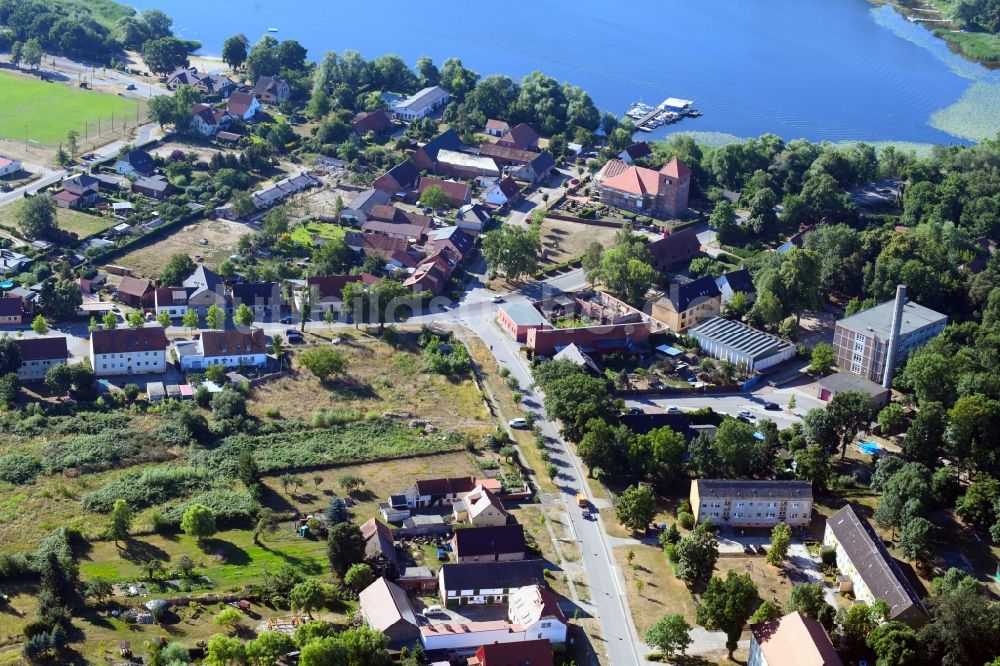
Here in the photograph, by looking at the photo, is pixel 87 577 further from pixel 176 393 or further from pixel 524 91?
pixel 524 91

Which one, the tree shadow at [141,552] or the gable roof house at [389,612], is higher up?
the gable roof house at [389,612]

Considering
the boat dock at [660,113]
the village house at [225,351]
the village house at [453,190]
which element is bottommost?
the village house at [225,351]

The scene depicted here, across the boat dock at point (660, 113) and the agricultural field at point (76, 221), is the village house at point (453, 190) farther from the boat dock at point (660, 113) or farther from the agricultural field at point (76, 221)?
the boat dock at point (660, 113)

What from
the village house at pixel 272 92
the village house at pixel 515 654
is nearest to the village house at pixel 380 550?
the village house at pixel 515 654

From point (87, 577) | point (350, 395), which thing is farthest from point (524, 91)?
point (87, 577)

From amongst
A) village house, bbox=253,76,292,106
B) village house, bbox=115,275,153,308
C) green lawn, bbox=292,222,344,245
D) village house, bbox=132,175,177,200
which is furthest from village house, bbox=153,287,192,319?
village house, bbox=253,76,292,106

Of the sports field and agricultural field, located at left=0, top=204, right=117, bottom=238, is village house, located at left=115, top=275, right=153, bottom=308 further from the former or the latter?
the sports field
